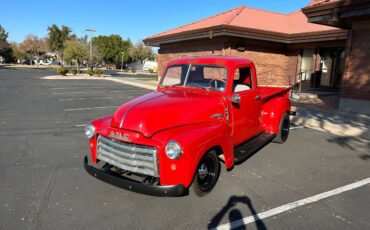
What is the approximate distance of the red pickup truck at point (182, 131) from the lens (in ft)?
11.4

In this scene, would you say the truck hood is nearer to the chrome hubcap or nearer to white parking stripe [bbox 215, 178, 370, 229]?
the chrome hubcap

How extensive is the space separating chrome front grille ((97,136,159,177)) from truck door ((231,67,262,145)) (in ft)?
5.71

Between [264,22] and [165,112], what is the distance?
638 inches

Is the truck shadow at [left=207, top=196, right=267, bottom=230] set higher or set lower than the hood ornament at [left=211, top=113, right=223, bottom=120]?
lower

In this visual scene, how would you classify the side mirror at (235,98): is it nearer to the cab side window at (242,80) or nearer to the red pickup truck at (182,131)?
the red pickup truck at (182,131)

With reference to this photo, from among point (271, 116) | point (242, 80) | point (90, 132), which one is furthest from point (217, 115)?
point (271, 116)

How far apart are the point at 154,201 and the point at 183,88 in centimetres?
196

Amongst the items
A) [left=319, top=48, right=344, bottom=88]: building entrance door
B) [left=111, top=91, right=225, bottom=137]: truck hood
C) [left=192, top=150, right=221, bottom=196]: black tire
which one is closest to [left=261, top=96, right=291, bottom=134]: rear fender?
[left=111, top=91, right=225, bottom=137]: truck hood

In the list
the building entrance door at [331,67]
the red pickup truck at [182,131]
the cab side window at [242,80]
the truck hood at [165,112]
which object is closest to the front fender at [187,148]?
the red pickup truck at [182,131]

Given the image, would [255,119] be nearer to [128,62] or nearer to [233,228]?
[233,228]

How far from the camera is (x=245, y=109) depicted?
5105 mm

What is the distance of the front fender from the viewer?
135 inches

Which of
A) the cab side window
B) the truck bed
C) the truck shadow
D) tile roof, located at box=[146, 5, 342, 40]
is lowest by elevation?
the truck shadow

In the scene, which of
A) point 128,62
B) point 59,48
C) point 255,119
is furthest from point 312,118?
point 59,48
